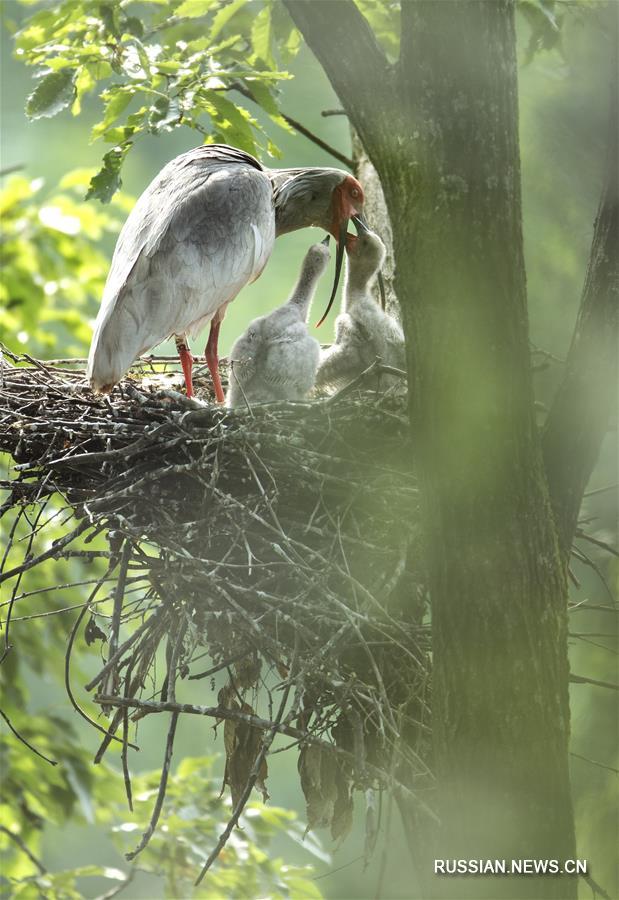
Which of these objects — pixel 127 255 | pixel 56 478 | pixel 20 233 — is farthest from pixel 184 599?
pixel 20 233

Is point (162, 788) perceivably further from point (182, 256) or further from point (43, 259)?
point (43, 259)

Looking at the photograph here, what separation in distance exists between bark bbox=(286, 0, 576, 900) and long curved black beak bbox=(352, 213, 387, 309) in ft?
5.85

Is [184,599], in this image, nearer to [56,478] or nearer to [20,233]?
[56,478]

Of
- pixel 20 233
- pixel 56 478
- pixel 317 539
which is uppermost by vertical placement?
pixel 20 233

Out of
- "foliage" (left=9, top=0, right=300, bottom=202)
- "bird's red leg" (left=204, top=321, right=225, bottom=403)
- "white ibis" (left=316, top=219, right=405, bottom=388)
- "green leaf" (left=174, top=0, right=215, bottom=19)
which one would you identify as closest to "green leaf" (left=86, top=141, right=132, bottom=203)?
"foliage" (left=9, top=0, right=300, bottom=202)

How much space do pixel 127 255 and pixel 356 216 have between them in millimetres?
1047

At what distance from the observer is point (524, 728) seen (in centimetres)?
238

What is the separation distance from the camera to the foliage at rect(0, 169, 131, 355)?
645 cm

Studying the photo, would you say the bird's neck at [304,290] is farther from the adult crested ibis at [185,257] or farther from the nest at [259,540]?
the nest at [259,540]

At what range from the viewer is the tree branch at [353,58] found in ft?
8.28

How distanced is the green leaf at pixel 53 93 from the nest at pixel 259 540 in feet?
3.33

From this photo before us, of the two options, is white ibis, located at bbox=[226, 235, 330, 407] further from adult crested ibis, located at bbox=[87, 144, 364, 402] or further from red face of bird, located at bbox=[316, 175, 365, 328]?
red face of bird, located at bbox=[316, 175, 365, 328]

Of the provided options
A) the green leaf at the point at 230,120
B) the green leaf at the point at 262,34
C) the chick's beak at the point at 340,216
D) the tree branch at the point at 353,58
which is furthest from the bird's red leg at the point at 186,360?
the tree branch at the point at 353,58

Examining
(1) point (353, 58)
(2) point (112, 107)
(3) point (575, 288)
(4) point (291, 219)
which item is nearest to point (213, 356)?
(4) point (291, 219)
